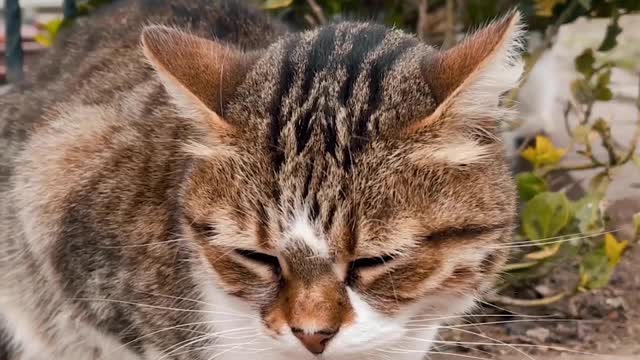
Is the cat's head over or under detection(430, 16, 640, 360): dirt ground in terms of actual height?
over

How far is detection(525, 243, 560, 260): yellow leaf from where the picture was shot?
2840 millimetres

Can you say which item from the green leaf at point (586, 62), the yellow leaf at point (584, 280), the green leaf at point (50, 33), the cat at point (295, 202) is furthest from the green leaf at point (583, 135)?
the green leaf at point (50, 33)

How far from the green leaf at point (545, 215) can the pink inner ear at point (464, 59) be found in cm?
93

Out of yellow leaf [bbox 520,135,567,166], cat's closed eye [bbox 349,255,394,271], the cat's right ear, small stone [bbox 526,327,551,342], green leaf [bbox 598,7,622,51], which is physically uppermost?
the cat's right ear

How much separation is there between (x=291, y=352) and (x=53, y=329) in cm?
92

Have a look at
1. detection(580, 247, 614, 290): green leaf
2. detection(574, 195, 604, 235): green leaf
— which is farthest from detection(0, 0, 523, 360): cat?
detection(580, 247, 614, 290): green leaf

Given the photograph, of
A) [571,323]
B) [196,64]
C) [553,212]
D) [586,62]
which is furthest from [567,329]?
[196,64]

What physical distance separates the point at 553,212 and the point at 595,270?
10.8 inches

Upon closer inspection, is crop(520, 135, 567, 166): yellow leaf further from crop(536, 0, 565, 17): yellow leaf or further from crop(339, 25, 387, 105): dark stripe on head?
crop(339, 25, 387, 105): dark stripe on head

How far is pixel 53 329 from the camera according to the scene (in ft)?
8.75

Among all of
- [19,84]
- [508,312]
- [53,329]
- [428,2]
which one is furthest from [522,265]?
[19,84]

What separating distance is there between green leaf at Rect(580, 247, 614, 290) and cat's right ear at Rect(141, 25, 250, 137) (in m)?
1.32

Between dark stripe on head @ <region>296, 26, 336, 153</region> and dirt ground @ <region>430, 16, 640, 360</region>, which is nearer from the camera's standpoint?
dark stripe on head @ <region>296, 26, 336, 153</region>

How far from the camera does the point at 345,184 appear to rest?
196 cm
